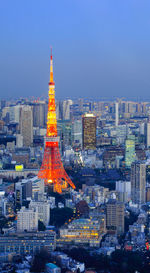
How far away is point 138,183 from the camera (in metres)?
14.4

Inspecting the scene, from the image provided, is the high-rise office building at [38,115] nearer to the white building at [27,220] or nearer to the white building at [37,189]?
the white building at [37,189]

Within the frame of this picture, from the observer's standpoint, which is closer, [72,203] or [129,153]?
[72,203]

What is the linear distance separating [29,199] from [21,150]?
8.38 meters

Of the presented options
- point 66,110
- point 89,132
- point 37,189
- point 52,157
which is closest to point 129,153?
point 89,132

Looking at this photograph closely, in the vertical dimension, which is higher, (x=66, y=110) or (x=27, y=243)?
(x=66, y=110)

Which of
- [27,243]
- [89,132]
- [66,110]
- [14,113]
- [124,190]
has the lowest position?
[27,243]

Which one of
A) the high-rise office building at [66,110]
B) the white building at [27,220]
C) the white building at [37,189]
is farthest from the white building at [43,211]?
the high-rise office building at [66,110]

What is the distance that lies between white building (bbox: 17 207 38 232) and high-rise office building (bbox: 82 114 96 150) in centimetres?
1215

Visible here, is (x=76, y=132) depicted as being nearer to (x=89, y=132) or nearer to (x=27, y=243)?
(x=89, y=132)

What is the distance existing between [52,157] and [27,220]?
15.9 feet

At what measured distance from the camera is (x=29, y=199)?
13.2m

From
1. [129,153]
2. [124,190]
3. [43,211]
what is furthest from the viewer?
[129,153]

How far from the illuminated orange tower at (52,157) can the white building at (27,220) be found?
3.96 m

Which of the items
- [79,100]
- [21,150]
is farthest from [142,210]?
[79,100]
